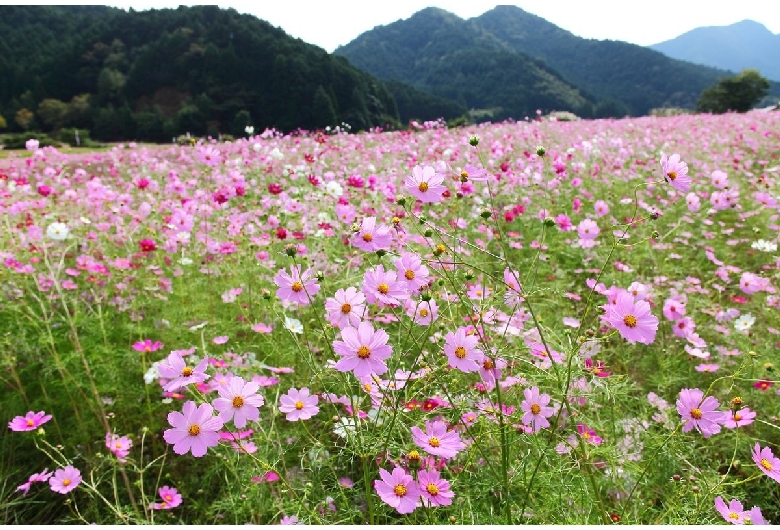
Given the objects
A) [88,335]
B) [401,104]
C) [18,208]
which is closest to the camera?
[88,335]

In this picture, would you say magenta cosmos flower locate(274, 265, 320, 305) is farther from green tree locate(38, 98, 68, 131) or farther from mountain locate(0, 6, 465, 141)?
green tree locate(38, 98, 68, 131)

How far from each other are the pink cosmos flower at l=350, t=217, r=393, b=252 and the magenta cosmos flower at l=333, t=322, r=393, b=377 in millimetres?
278

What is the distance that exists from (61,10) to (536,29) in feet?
447

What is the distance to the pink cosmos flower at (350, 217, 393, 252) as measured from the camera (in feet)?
3.86

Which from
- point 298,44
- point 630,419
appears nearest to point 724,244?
point 630,419

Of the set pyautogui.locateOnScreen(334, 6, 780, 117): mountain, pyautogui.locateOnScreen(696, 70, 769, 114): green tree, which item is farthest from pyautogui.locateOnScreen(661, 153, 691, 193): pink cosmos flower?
pyautogui.locateOnScreen(334, 6, 780, 117): mountain

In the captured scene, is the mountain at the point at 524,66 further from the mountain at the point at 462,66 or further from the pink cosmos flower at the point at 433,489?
the pink cosmos flower at the point at 433,489

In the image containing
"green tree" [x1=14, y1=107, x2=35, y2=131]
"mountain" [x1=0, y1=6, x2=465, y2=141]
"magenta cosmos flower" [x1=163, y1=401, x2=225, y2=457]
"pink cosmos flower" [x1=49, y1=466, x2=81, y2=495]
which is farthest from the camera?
"mountain" [x1=0, y1=6, x2=465, y2=141]

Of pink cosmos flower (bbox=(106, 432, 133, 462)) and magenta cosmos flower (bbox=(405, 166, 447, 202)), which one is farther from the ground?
magenta cosmos flower (bbox=(405, 166, 447, 202))

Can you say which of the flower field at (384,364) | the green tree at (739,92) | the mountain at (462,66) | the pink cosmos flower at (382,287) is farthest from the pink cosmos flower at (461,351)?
the mountain at (462,66)

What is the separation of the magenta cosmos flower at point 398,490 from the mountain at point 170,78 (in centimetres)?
3369

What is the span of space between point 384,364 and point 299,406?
0.38 meters

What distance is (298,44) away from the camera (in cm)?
3947

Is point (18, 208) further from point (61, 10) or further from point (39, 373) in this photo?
point (61, 10)
